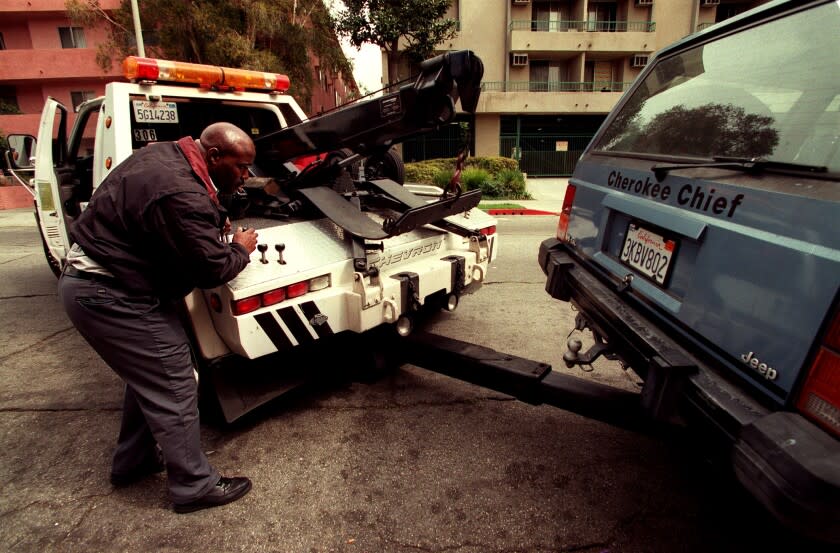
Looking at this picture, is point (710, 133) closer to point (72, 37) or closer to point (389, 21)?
point (389, 21)

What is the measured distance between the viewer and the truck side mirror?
4.98 metres

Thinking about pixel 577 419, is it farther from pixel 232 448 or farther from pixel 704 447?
pixel 232 448

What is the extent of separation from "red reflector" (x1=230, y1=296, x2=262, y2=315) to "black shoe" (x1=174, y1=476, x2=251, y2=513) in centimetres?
80

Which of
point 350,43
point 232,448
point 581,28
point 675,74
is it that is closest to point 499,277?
point 675,74

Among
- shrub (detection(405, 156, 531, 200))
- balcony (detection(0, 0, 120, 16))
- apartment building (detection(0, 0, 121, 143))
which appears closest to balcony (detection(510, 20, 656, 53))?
shrub (detection(405, 156, 531, 200))

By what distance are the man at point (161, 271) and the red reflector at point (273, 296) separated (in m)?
0.25

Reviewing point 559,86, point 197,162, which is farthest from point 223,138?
point 559,86

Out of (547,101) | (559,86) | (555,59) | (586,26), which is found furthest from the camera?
(555,59)

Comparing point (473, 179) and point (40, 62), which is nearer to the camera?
point (473, 179)

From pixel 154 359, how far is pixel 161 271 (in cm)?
38

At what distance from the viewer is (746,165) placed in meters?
1.72

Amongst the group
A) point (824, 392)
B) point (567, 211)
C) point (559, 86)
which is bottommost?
point (824, 392)

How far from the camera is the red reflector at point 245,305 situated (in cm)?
237

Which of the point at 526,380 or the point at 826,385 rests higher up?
the point at 826,385
